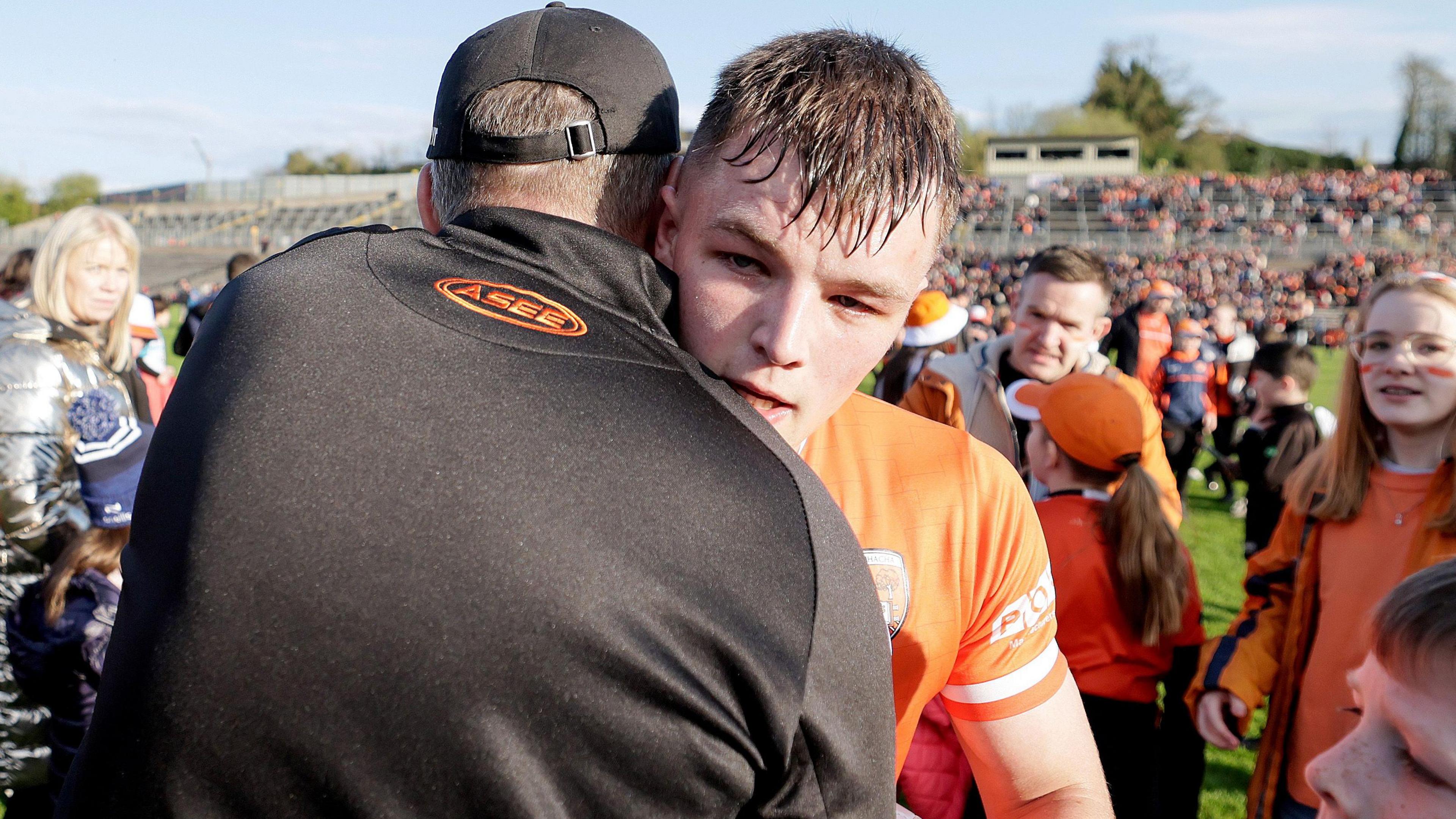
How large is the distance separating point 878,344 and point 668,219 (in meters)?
0.37

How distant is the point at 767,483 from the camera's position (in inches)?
37.5

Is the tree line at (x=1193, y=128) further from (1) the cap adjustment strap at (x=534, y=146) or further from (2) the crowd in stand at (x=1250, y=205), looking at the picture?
(1) the cap adjustment strap at (x=534, y=146)

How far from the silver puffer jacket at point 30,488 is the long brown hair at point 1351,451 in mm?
4050

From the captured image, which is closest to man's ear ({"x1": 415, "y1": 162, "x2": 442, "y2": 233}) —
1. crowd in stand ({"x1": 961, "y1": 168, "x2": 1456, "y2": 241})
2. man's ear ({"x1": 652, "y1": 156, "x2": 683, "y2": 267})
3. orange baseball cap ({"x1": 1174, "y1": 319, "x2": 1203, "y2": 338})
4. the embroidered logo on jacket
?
man's ear ({"x1": 652, "y1": 156, "x2": 683, "y2": 267})

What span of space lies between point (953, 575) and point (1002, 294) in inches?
968

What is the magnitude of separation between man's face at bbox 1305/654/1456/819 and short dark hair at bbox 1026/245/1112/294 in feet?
10.0

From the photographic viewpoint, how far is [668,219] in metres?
1.46

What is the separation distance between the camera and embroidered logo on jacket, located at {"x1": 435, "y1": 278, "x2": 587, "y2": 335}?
3.23 ft

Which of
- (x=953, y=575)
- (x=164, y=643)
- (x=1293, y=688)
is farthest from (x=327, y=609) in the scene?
(x=1293, y=688)

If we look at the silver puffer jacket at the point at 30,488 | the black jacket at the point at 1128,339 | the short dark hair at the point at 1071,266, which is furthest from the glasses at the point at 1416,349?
the black jacket at the point at 1128,339

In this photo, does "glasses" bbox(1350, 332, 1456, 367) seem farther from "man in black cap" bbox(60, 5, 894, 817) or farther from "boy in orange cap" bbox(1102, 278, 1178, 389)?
"boy in orange cap" bbox(1102, 278, 1178, 389)

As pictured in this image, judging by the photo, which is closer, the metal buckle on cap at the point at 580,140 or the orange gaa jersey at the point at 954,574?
the metal buckle on cap at the point at 580,140

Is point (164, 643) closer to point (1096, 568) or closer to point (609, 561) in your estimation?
point (609, 561)

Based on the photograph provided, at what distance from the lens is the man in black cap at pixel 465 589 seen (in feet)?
2.83
